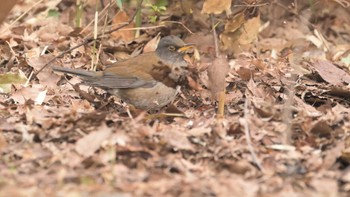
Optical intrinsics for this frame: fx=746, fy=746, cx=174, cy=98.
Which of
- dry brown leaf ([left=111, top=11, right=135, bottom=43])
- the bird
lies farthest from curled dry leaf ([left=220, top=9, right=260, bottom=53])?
dry brown leaf ([left=111, top=11, right=135, bottom=43])

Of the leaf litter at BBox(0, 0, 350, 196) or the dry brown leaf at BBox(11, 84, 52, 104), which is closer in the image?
the leaf litter at BBox(0, 0, 350, 196)

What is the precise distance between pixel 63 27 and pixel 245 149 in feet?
14.0

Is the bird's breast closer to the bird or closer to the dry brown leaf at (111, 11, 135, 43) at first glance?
the bird

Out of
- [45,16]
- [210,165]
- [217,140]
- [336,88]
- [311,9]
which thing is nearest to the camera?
[210,165]

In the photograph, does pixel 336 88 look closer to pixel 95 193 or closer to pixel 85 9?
pixel 95 193

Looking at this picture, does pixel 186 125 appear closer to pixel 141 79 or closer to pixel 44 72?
pixel 141 79

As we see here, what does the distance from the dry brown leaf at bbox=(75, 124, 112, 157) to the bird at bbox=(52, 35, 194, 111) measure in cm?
136

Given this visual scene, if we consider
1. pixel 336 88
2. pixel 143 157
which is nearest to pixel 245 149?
pixel 143 157

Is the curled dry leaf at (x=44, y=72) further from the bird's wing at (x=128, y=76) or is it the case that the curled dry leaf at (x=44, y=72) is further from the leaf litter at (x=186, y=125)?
the bird's wing at (x=128, y=76)

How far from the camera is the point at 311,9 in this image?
905 centimetres

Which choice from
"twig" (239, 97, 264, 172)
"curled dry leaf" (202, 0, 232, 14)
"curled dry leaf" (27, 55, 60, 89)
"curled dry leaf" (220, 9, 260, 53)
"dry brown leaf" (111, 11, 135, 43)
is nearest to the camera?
"twig" (239, 97, 264, 172)

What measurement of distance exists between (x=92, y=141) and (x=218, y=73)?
1364 mm

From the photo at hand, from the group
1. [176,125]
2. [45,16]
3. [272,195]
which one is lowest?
[45,16]

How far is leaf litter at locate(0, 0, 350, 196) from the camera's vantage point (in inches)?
172
